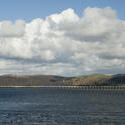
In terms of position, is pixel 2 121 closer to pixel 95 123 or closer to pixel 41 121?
pixel 41 121

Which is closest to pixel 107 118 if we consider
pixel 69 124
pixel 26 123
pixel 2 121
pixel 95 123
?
pixel 95 123

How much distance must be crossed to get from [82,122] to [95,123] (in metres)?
4.38

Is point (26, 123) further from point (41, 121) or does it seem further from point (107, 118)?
point (107, 118)

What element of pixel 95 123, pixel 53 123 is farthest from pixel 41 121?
pixel 95 123

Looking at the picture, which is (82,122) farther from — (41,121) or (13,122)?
(13,122)

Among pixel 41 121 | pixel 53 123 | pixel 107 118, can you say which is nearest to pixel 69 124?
pixel 53 123

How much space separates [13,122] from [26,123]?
468cm

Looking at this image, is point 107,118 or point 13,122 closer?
point 13,122

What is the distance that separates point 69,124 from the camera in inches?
3287

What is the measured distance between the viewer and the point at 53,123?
86188mm

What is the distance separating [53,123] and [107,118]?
19618 mm

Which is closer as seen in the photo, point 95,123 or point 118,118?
point 95,123

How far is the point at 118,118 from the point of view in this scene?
93.9 meters

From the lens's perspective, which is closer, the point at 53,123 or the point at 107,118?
the point at 53,123
